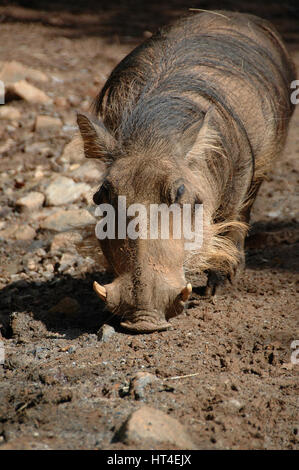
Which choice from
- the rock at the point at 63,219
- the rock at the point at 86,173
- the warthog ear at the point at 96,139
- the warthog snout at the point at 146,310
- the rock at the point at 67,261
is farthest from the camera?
the rock at the point at 86,173

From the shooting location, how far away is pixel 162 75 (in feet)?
11.4

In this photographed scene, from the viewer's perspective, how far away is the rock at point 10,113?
245 inches

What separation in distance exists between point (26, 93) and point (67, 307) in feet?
11.3

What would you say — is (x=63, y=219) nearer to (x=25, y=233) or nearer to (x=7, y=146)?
(x=25, y=233)

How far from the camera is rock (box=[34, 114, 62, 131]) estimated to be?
19.6 feet

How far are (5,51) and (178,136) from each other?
5.17 m

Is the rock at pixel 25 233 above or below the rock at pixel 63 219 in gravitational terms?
below

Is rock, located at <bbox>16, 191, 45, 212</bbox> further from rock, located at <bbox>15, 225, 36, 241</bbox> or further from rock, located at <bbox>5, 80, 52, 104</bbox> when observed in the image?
rock, located at <bbox>5, 80, 52, 104</bbox>

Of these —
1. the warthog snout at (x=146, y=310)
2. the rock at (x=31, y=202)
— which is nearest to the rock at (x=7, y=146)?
the rock at (x=31, y=202)

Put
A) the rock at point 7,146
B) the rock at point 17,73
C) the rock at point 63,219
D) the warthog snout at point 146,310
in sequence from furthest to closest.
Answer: the rock at point 17,73 → the rock at point 7,146 → the rock at point 63,219 → the warthog snout at point 146,310

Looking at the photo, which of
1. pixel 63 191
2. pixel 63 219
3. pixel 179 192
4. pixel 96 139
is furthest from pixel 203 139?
pixel 63 191

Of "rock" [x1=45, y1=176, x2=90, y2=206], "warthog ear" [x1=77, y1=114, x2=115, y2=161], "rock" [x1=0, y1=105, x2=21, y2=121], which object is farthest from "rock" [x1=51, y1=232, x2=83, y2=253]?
"rock" [x1=0, y1=105, x2=21, y2=121]

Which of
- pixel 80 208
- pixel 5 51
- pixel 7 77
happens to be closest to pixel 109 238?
pixel 80 208

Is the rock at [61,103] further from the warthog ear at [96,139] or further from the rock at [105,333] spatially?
the rock at [105,333]
